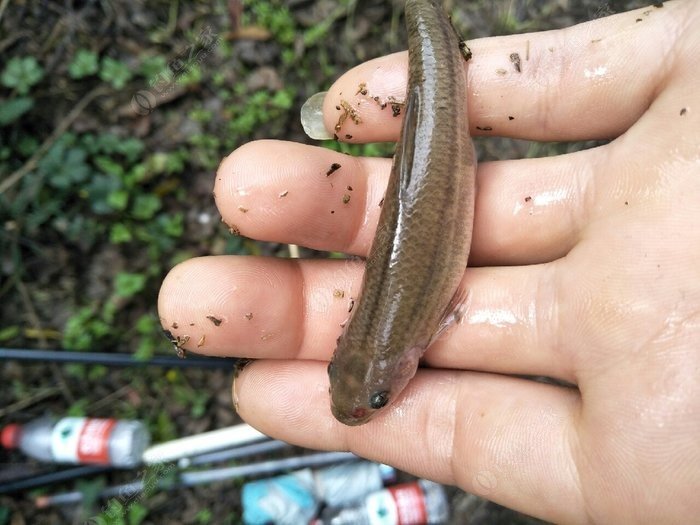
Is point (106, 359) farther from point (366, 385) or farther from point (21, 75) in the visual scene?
point (21, 75)

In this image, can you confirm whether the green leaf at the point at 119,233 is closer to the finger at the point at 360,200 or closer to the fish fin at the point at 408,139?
the finger at the point at 360,200

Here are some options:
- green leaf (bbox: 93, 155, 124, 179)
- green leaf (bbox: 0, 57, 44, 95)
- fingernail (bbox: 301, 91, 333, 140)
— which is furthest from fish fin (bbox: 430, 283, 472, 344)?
green leaf (bbox: 0, 57, 44, 95)

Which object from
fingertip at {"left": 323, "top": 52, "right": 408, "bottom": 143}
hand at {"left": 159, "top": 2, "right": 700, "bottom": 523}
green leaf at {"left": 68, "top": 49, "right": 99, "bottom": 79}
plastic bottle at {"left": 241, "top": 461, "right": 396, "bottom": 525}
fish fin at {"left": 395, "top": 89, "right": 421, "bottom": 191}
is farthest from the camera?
green leaf at {"left": 68, "top": 49, "right": 99, "bottom": 79}

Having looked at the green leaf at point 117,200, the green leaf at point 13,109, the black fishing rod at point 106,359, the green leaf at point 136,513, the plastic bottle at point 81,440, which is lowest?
the green leaf at point 136,513

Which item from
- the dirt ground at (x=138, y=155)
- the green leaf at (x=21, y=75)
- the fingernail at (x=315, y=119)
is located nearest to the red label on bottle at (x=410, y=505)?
the dirt ground at (x=138, y=155)

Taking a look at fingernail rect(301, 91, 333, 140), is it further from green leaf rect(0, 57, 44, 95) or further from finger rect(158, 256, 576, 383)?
green leaf rect(0, 57, 44, 95)

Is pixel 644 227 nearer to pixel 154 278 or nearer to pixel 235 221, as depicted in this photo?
pixel 235 221

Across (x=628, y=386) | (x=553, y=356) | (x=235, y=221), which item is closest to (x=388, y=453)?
(x=553, y=356)
